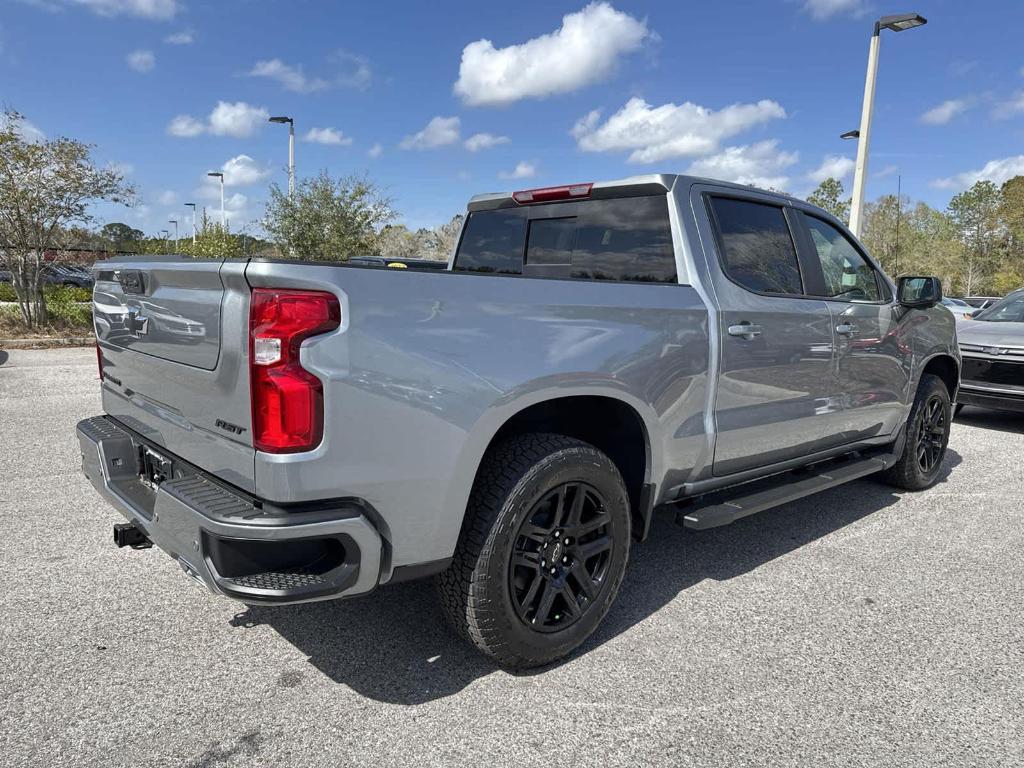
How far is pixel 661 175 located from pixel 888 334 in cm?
209

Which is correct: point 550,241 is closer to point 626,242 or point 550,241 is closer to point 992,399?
point 626,242

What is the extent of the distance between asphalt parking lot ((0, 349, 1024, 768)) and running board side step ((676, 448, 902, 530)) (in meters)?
0.41

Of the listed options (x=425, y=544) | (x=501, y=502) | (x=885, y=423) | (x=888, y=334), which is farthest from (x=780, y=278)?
(x=425, y=544)

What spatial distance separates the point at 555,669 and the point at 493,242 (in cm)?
237

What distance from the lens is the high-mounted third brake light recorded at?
3.51 m

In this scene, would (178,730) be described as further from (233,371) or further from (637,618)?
(637,618)

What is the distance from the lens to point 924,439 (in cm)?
509

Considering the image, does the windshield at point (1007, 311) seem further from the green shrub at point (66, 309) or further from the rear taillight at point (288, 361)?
the green shrub at point (66, 309)

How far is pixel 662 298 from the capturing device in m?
2.91

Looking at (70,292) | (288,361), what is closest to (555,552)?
(288,361)

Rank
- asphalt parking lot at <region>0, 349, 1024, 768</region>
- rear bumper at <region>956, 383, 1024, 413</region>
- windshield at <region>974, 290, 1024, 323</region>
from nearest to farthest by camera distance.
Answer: asphalt parking lot at <region>0, 349, 1024, 768</region> → rear bumper at <region>956, 383, 1024, 413</region> → windshield at <region>974, 290, 1024, 323</region>

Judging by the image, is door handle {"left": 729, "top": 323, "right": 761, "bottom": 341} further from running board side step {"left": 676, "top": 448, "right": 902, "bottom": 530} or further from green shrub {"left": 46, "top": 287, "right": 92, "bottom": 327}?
green shrub {"left": 46, "top": 287, "right": 92, "bottom": 327}

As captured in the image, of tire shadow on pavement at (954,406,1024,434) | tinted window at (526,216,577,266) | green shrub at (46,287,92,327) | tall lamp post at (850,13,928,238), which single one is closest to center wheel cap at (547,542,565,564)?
tinted window at (526,216,577,266)

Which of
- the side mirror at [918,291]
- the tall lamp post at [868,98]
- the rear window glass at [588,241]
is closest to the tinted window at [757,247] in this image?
the rear window glass at [588,241]
